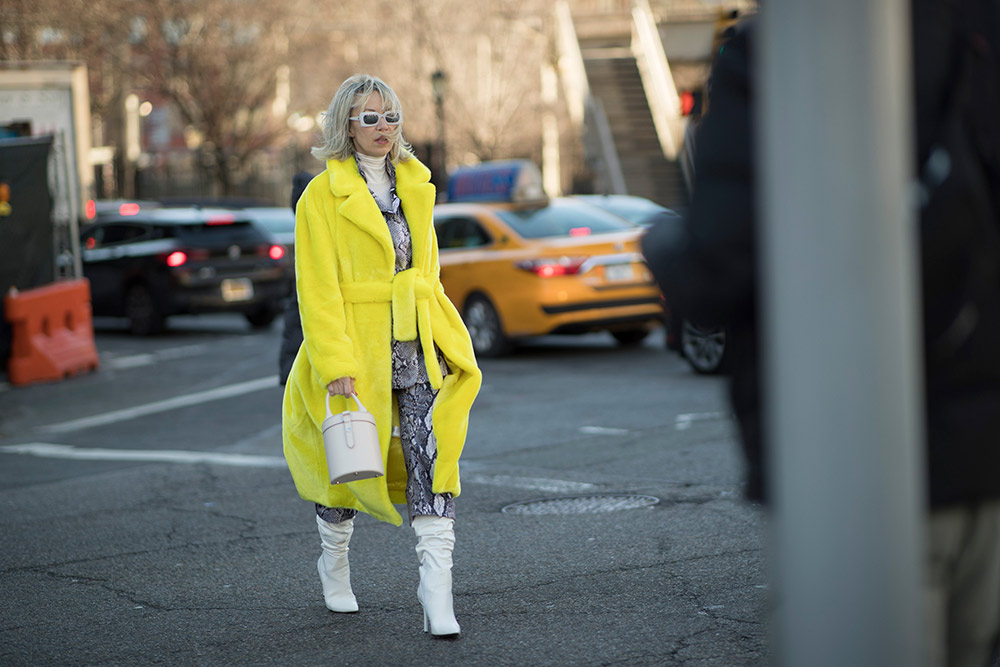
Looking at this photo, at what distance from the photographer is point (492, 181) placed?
2362 centimetres

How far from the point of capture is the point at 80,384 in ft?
45.1

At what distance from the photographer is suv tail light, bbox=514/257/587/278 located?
1398 cm

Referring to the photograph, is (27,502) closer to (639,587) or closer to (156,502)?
(156,502)

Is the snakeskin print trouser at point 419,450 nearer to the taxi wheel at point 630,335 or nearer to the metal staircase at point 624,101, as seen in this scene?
the taxi wheel at point 630,335

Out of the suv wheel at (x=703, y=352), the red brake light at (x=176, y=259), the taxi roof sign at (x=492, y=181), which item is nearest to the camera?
the suv wheel at (x=703, y=352)

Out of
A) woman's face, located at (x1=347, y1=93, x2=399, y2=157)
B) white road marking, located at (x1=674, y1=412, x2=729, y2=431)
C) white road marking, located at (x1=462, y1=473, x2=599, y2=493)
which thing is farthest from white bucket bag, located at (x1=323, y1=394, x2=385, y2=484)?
white road marking, located at (x1=674, y1=412, x2=729, y2=431)

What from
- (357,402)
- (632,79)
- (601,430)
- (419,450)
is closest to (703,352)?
(601,430)

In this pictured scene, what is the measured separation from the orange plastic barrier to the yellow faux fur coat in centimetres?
947

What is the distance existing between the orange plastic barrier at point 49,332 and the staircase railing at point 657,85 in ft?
53.4

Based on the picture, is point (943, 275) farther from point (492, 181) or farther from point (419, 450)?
point (492, 181)

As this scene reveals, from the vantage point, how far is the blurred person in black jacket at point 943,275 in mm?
2373

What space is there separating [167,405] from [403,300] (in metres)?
7.93

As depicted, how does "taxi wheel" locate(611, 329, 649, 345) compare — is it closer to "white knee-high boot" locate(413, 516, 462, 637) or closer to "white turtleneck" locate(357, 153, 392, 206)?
"white turtleneck" locate(357, 153, 392, 206)

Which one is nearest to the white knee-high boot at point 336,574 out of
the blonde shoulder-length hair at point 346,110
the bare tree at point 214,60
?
the blonde shoulder-length hair at point 346,110
